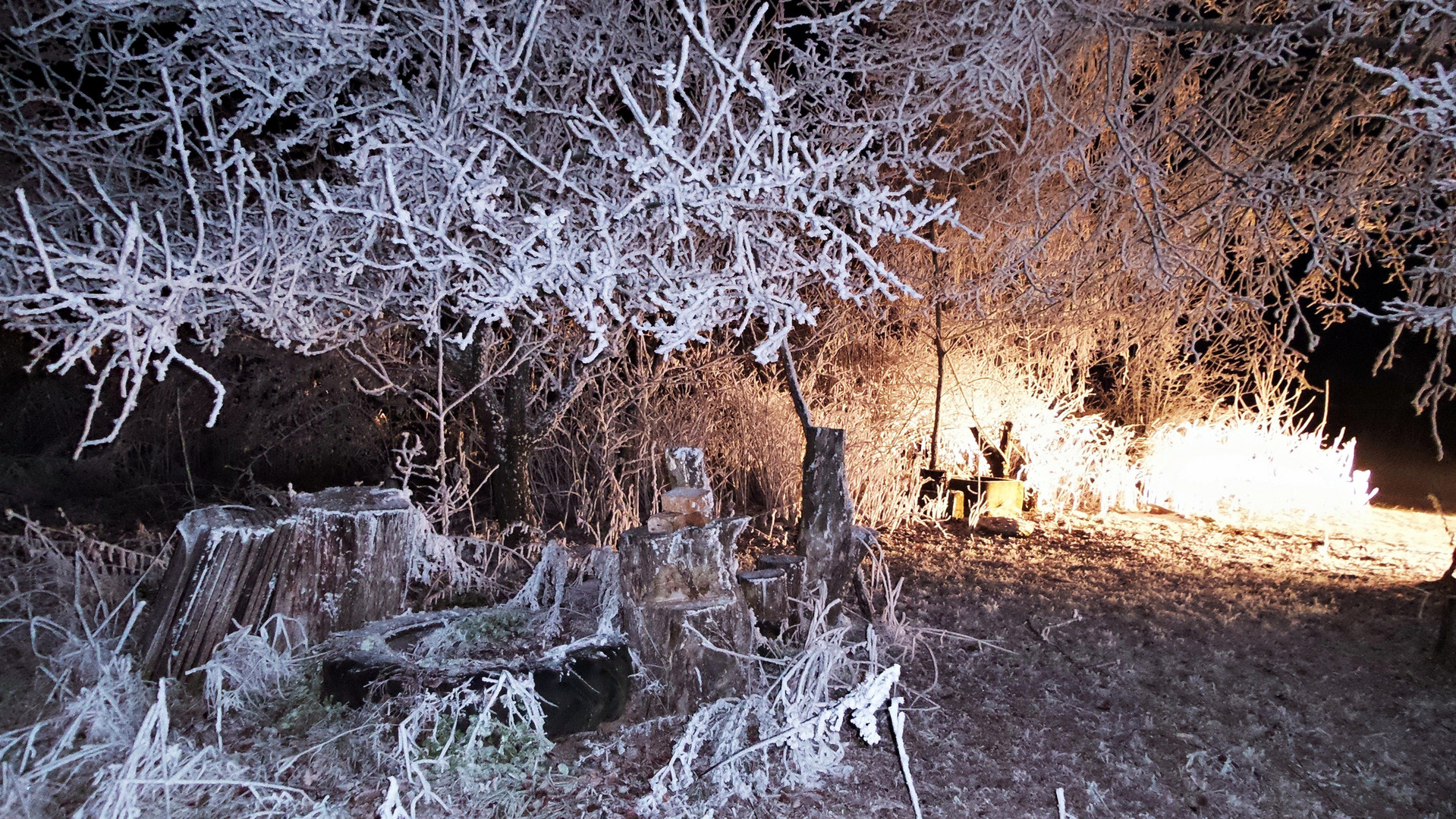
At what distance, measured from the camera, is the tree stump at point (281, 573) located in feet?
9.23

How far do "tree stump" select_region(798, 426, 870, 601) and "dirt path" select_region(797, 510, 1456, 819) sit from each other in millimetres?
364

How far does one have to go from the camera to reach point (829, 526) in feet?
12.7

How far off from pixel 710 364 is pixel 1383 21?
3.97m

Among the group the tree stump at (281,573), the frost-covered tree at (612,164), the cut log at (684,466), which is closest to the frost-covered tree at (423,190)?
the frost-covered tree at (612,164)

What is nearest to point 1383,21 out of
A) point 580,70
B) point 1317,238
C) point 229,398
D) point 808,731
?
point 1317,238

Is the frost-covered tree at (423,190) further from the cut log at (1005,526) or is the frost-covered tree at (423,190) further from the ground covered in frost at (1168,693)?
the cut log at (1005,526)

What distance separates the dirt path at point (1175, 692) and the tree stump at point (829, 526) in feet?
1.20

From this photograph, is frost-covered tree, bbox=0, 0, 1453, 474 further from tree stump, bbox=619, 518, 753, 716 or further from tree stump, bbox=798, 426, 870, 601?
tree stump, bbox=798, 426, 870, 601

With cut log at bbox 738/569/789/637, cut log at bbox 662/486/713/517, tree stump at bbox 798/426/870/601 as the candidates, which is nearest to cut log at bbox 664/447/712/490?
cut log at bbox 662/486/713/517

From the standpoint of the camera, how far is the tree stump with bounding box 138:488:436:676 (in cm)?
281

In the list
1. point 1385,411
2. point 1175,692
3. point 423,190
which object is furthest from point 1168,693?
point 1385,411

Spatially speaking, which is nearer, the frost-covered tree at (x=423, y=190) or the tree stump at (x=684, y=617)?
the frost-covered tree at (x=423, y=190)

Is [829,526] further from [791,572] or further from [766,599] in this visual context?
[766,599]

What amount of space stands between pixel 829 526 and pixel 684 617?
127 cm
